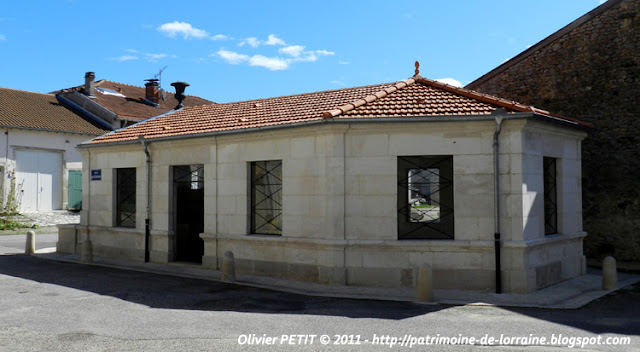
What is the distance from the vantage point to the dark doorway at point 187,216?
1497cm

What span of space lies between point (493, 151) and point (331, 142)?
10.8ft

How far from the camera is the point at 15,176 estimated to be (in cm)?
2747

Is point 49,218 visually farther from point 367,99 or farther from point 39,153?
point 367,99

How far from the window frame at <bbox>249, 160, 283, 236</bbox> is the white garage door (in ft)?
66.0

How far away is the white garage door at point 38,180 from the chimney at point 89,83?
21.2 ft

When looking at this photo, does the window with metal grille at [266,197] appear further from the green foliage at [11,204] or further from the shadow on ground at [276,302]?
A: the green foliage at [11,204]

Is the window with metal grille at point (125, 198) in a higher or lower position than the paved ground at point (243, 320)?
higher

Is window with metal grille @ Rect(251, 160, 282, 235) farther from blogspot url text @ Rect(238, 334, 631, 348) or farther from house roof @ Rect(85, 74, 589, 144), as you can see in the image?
blogspot url text @ Rect(238, 334, 631, 348)

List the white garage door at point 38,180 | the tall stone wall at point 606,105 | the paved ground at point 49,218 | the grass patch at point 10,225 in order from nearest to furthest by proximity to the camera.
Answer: the tall stone wall at point 606,105 < the grass patch at point 10,225 < the paved ground at point 49,218 < the white garage door at point 38,180

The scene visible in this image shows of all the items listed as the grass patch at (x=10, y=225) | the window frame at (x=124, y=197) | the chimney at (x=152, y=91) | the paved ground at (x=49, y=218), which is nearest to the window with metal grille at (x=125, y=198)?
the window frame at (x=124, y=197)

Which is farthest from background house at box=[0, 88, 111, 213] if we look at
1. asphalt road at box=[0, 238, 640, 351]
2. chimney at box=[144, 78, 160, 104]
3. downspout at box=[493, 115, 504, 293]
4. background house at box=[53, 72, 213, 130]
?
downspout at box=[493, 115, 504, 293]

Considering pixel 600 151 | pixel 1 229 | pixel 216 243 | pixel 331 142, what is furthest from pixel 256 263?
pixel 1 229

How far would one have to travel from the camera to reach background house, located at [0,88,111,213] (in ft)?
90.4

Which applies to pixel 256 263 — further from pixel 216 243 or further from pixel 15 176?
pixel 15 176
